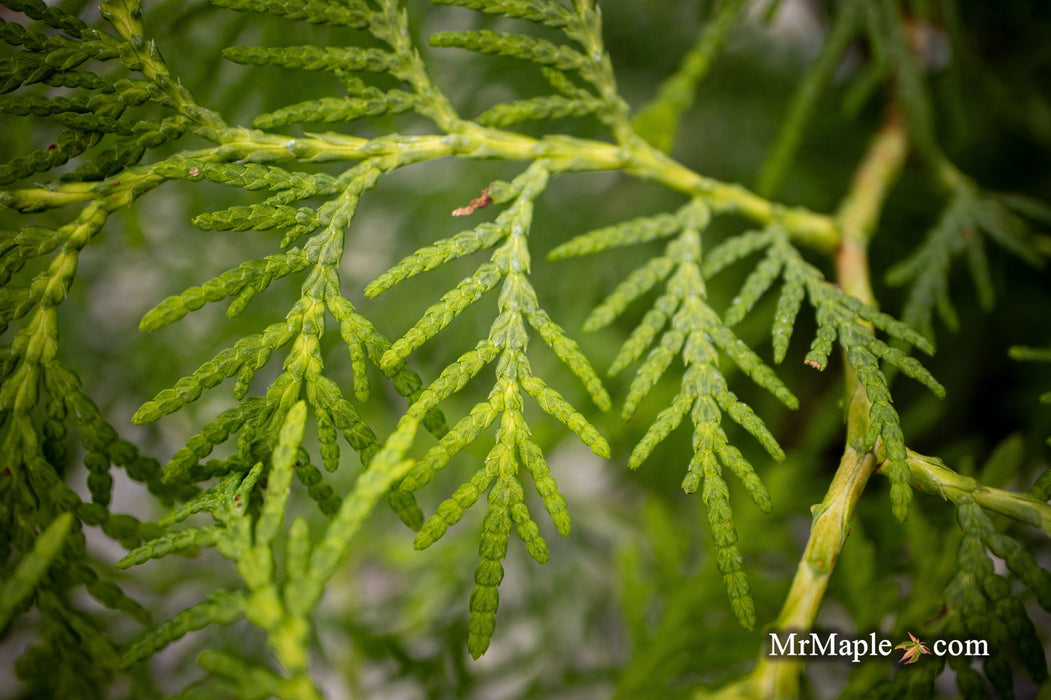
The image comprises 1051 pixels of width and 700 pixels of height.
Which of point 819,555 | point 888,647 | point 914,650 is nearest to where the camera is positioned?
point 819,555

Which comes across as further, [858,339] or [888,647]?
[888,647]

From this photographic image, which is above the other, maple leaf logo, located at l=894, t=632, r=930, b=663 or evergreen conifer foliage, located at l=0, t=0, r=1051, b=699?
evergreen conifer foliage, located at l=0, t=0, r=1051, b=699

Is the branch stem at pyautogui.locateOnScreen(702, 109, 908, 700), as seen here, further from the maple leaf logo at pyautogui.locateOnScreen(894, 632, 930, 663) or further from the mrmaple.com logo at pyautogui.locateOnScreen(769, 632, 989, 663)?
the maple leaf logo at pyautogui.locateOnScreen(894, 632, 930, 663)

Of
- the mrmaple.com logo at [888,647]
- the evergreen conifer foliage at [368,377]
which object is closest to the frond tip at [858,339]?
the evergreen conifer foliage at [368,377]

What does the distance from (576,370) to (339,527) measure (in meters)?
0.40

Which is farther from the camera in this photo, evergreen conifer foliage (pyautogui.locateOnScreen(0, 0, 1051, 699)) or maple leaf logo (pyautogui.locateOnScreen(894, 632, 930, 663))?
maple leaf logo (pyautogui.locateOnScreen(894, 632, 930, 663))

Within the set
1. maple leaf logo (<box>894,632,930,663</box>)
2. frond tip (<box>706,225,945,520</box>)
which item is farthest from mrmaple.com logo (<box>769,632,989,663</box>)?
frond tip (<box>706,225,945,520</box>)

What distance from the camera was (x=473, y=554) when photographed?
2195 mm

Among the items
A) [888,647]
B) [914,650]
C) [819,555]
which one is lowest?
[888,647]

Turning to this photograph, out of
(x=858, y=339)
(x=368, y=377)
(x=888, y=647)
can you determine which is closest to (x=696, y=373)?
(x=858, y=339)

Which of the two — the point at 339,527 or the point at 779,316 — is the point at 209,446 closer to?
the point at 339,527

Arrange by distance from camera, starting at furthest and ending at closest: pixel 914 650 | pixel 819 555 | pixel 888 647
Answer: pixel 888 647
pixel 914 650
pixel 819 555

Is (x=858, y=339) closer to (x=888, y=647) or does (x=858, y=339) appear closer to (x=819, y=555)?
(x=819, y=555)

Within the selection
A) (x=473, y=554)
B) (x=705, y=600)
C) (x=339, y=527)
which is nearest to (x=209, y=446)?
(x=339, y=527)
